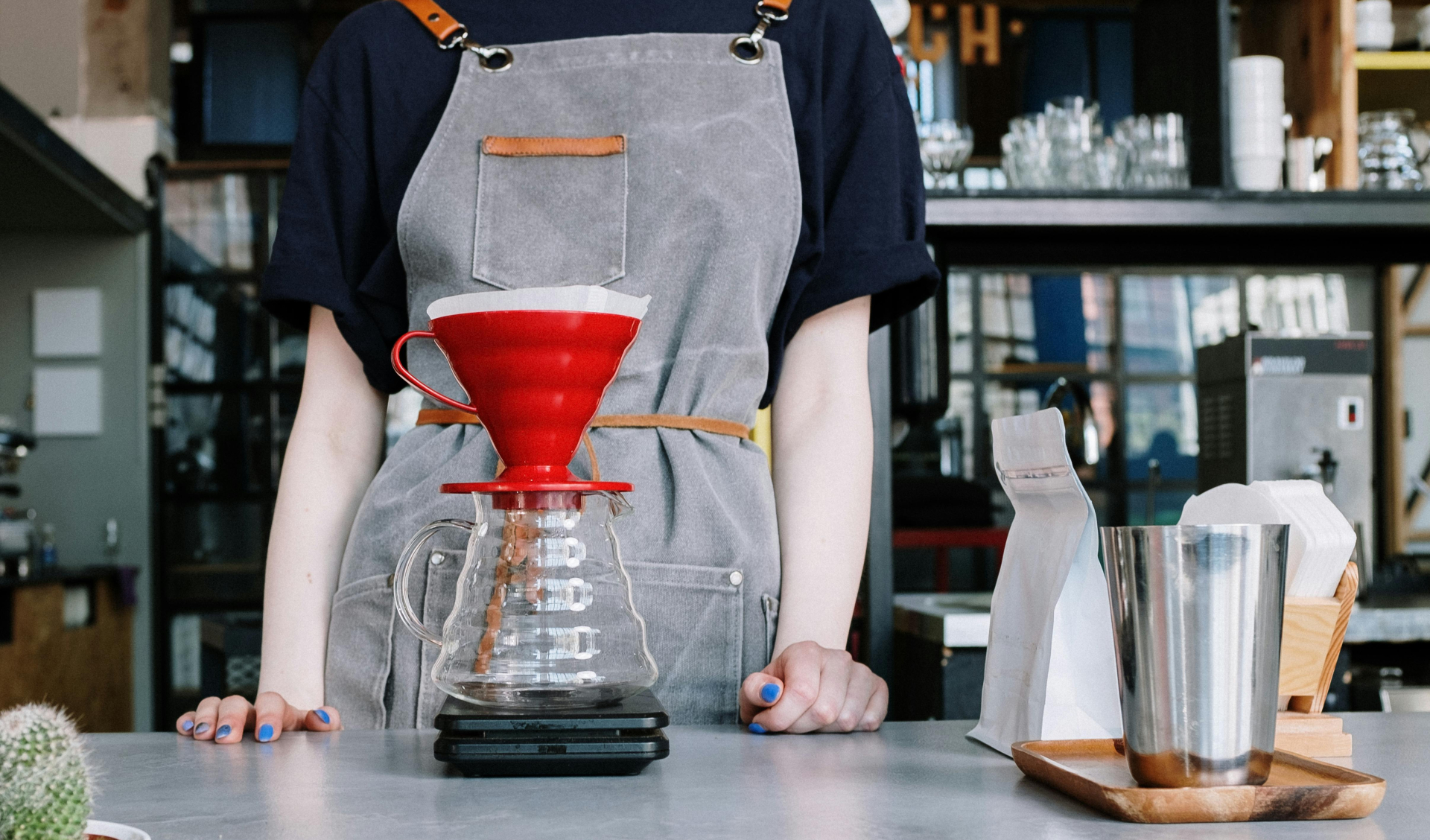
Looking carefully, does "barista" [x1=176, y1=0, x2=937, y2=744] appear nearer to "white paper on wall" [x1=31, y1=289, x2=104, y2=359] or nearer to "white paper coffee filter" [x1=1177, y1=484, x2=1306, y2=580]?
"white paper coffee filter" [x1=1177, y1=484, x2=1306, y2=580]

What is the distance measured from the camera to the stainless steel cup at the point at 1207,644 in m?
0.57

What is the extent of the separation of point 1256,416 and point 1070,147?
26.7 inches

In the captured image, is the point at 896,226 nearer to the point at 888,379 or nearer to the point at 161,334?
the point at 888,379

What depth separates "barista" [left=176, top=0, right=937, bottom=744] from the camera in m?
1.05

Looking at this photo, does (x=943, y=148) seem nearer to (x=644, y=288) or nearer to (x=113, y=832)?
(x=644, y=288)

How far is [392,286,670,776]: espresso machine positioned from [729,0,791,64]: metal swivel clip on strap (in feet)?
1.73

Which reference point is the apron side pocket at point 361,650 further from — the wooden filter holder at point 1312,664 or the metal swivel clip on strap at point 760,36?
the wooden filter holder at point 1312,664

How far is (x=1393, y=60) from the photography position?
3191 millimetres

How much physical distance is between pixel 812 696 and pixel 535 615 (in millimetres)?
217

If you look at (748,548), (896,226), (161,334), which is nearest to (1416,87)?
(896,226)

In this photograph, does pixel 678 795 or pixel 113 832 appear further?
pixel 678 795

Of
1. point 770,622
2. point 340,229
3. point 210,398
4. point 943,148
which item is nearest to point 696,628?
point 770,622

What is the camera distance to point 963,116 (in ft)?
21.4

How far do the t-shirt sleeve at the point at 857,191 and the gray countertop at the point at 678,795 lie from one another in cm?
44
